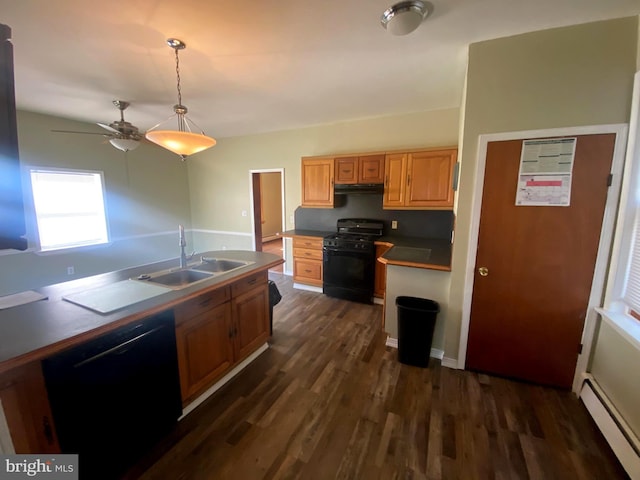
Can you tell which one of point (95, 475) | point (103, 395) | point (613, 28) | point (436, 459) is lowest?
point (436, 459)

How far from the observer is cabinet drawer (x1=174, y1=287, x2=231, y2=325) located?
5.47 feet

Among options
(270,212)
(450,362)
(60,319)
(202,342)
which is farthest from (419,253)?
(270,212)

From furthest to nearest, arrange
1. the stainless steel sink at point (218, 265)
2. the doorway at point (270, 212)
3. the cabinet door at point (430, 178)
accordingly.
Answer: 1. the doorway at point (270, 212)
2. the cabinet door at point (430, 178)
3. the stainless steel sink at point (218, 265)

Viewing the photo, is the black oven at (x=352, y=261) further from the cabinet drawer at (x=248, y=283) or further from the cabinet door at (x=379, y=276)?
the cabinet drawer at (x=248, y=283)

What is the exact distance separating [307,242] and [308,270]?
44 centimetres

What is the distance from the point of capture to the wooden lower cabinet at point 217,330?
174 cm

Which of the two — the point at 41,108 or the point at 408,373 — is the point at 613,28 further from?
the point at 41,108

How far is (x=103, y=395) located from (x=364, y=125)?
4028mm

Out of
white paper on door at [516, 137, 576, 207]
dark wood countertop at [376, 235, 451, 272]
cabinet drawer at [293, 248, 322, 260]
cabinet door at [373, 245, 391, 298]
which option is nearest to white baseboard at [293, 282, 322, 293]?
cabinet drawer at [293, 248, 322, 260]

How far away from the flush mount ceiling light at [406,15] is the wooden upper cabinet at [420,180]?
5.97 feet

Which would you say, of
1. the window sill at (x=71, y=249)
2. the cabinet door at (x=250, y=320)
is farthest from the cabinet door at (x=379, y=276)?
the window sill at (x=71, y=249)

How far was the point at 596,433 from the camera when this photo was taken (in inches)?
66.5

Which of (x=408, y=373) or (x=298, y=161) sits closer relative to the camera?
(x=408, y=373)

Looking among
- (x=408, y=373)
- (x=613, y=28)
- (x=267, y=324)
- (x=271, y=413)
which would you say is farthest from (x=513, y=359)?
(x=613, y=28)
